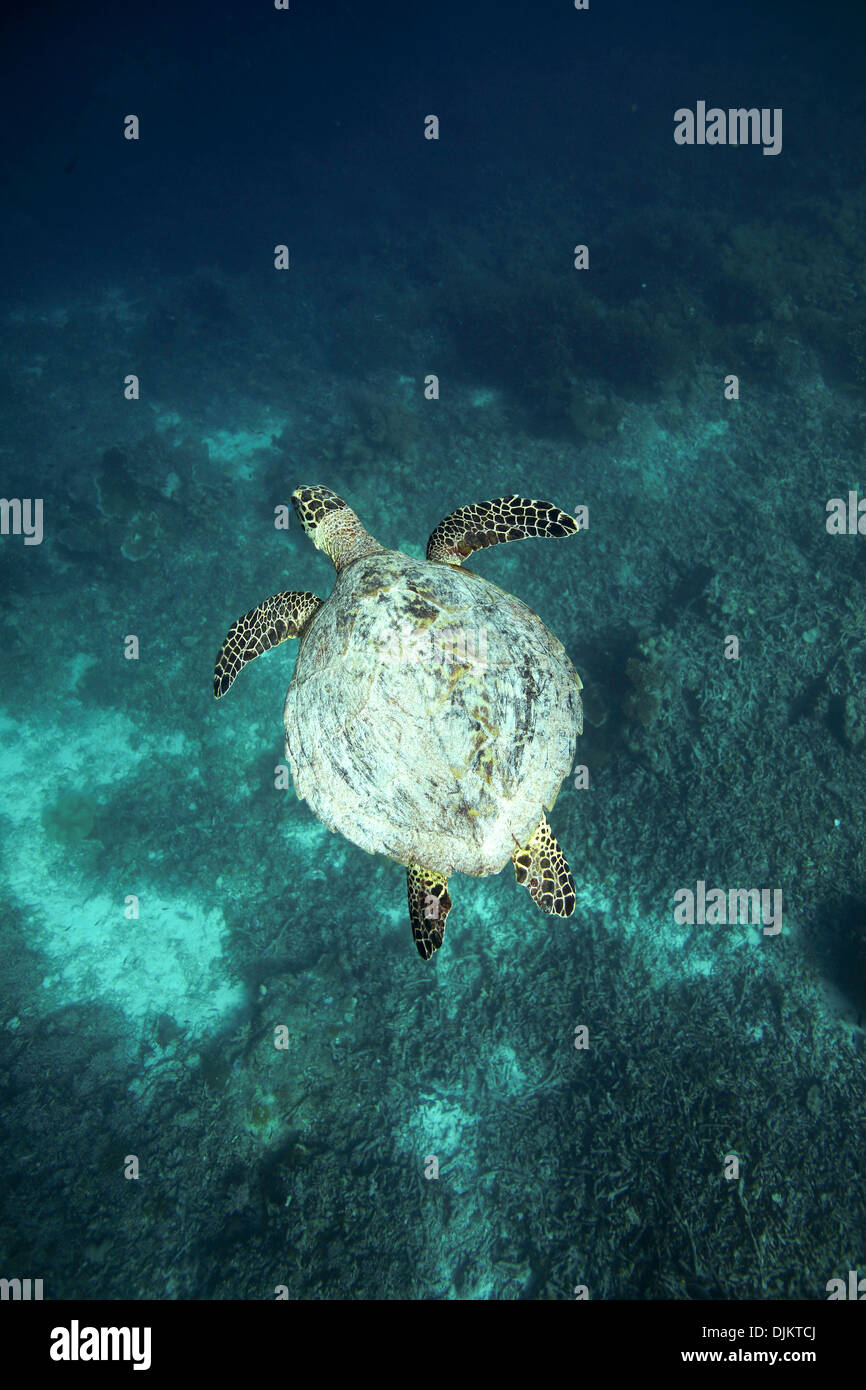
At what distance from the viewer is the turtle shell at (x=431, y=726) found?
131 inches

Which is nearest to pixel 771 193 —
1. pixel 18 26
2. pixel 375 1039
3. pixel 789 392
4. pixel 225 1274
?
pixel 789 392

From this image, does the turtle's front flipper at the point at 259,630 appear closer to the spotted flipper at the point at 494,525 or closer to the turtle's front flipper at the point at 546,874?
the spotted flipper at the point at 494,525


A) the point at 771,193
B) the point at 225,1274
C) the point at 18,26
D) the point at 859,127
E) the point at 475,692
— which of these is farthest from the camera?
the point at 18,26

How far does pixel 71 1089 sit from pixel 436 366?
50.7ft

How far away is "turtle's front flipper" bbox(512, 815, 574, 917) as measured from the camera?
14.3 feet

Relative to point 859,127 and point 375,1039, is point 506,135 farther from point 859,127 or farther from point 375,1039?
point 375,1039

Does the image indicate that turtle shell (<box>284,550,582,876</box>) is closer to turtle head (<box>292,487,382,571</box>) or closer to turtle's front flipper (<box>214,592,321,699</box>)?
turtle's front flipper (<box>214,592,321,699</box>)

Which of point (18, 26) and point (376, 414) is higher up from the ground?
point (18, 26)

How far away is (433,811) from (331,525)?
334cm

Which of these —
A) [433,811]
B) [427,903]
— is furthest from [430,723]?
[427,903]

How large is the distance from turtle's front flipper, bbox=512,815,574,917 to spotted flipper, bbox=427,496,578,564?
110 inches

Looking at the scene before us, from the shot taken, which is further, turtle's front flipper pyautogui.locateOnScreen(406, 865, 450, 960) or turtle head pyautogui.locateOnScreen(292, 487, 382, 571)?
turtle head pyautogui.locateOnScreen(292, 487, 382, 571)

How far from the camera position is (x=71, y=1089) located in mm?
6645

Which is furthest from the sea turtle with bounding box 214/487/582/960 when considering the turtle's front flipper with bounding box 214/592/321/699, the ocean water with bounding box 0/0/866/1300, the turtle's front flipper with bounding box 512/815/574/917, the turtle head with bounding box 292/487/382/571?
the ocean water with bounding box 0/0/866/1300
